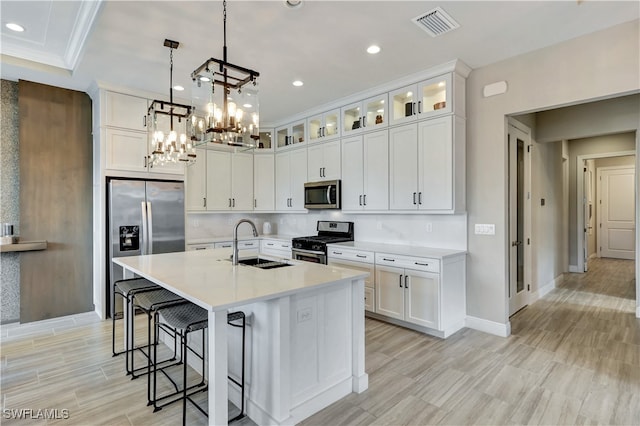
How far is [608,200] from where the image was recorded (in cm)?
862

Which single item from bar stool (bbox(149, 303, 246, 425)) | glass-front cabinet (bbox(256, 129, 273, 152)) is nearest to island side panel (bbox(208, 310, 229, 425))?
bar stool (bbox(149, 303, 246, 425))

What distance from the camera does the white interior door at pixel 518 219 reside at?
393 cm

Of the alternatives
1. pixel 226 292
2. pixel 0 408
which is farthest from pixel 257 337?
pixel 0 408

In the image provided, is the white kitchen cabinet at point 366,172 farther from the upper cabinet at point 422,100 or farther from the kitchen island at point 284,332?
the kitchen island at point 284,332

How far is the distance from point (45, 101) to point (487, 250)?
565 centimetres

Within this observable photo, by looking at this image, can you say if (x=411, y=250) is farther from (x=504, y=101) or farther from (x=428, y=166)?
(x=504, y=101)

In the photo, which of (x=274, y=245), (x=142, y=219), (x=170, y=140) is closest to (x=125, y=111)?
(x=142, y=219)

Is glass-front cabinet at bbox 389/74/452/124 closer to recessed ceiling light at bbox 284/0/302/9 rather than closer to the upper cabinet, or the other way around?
the upper cabinet

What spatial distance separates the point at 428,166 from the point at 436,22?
1.51 metres

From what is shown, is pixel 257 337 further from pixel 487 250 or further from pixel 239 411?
pixel 487 250

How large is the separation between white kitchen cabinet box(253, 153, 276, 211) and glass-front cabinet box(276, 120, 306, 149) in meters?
0.39

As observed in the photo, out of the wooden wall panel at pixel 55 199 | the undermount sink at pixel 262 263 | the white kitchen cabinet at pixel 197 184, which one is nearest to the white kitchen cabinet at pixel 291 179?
the white kitchen cabinet at pixel 197 184

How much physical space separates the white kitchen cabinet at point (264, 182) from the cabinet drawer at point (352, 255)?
197cm

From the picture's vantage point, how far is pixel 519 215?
4219 millimetres
